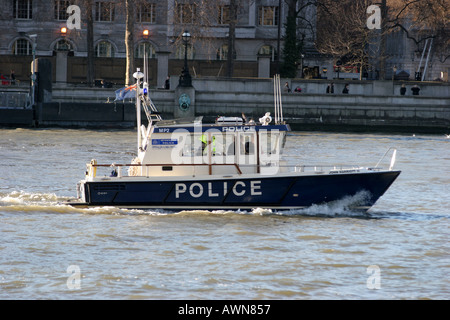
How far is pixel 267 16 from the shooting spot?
A: 76375 millimetres

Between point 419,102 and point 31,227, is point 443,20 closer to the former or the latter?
point 419,102

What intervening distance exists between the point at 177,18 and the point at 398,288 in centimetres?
5052

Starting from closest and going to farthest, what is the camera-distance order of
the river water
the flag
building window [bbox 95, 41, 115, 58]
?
the river water, the flag, building window [bbox 95, 41, 115, 58]

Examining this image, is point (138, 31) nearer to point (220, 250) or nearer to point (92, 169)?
point (92, 169)

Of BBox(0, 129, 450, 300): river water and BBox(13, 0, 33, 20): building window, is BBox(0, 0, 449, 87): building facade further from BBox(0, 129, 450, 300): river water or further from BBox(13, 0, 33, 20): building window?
BBox(0, 129, 450, 300): river water

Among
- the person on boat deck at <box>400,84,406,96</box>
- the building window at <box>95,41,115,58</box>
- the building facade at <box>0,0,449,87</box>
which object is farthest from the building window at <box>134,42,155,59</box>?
the person on boat deck at <box>400,84,406,96</box>

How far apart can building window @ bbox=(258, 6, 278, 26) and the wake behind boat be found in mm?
54574

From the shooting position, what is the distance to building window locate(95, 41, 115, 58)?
7419 centimetres

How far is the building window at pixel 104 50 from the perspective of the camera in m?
74.2

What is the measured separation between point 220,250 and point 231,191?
3182mm

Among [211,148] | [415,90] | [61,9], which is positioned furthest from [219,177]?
[61,9]

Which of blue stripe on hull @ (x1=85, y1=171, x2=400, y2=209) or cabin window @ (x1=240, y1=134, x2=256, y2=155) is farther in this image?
cabin window @ (x1=240, y1=134, x2=256, y2=155)

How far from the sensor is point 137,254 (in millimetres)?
18438

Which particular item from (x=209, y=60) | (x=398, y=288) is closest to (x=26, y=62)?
(x=209, y=60)
